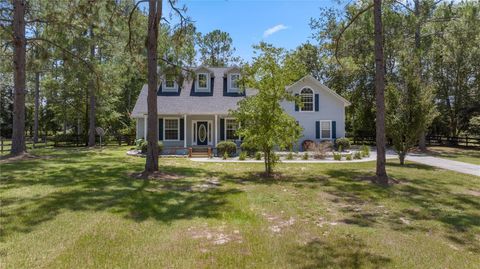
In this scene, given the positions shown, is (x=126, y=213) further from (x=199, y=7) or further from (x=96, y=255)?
(x=199, y=7)

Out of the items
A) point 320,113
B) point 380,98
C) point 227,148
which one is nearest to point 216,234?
point 380,98

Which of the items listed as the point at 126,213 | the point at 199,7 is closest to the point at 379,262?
the point at 126,213

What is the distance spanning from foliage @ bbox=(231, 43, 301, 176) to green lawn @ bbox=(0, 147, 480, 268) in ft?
5.15

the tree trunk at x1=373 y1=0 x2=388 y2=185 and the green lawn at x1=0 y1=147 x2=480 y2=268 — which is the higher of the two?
the tree trunk at x1=373 y1=0 x2=388 y2=185

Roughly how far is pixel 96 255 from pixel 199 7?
39.2 feet

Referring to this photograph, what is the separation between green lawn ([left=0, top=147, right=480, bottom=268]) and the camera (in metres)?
4.34

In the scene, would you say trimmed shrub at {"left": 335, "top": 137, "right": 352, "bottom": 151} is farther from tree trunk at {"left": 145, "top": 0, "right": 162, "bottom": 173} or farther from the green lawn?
tree trunk at {"left": 145, "top": 0, "right": 162, "bottom": 173}

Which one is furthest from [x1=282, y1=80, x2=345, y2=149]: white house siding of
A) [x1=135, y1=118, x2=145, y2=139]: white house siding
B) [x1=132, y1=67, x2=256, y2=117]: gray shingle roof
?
[x1=135, y1=118, x2=145, y2=139]: white house siding

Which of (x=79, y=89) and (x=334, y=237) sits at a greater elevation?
(x=79, y=89)

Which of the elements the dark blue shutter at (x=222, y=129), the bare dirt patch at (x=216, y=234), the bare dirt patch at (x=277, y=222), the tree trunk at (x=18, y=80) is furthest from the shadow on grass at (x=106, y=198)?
the dark blue shutter at (x=222, y=129)

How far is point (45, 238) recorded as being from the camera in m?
4.90

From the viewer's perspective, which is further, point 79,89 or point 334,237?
point 79,89

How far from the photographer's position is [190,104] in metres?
23.4

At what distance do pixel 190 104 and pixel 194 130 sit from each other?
6.18 feet
